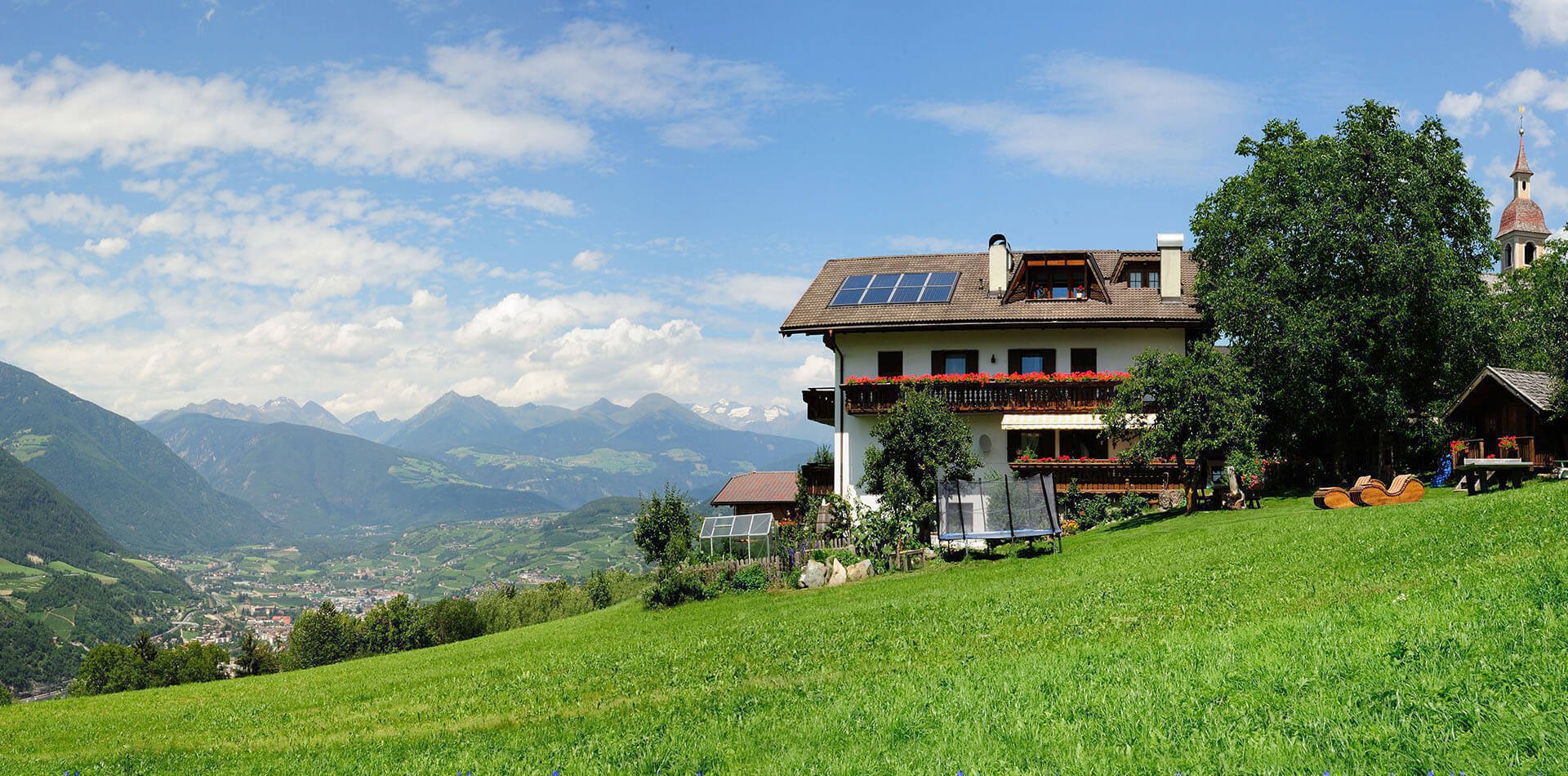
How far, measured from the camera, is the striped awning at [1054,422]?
37.0m

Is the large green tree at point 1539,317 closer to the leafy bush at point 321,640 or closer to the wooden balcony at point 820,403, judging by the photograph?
the wooden balcony at point 820,403

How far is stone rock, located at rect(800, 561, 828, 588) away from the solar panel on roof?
51.1 ft

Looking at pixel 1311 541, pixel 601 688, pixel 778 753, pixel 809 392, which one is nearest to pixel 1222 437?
pixel 1311 541

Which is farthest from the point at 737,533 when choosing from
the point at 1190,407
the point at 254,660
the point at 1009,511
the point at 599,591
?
the point at 254,660

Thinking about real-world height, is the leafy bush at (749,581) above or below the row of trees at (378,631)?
above

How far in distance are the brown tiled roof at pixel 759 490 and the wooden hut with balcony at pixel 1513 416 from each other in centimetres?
2836

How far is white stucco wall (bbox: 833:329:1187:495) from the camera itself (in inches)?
1531

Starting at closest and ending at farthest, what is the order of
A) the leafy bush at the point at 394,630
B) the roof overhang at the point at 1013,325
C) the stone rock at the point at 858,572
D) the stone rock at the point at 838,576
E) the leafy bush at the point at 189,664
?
the stone rock at the point at 838,576 < the stone rock at the point at 858,572 < the roof overhang at the point at 1013,325 < the leafy bush at the point at 189,664 < the leafy bush at the point at 394,630

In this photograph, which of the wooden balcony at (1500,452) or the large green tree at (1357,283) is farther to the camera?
the large green tree at (1357,283)

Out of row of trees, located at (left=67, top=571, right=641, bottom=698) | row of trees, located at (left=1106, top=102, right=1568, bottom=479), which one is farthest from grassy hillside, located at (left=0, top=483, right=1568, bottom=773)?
row of trees, located at (left=67, top=571, right=641, bottom=698)

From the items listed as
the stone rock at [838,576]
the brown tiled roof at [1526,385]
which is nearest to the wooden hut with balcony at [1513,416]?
the brown tiled roof at [1526,385]

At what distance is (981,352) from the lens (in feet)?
130

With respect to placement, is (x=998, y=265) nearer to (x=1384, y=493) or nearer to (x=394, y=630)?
(x=1384, y=493)

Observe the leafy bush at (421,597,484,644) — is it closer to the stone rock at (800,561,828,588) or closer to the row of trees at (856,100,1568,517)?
the row of trees at (856,100,1568,517)
